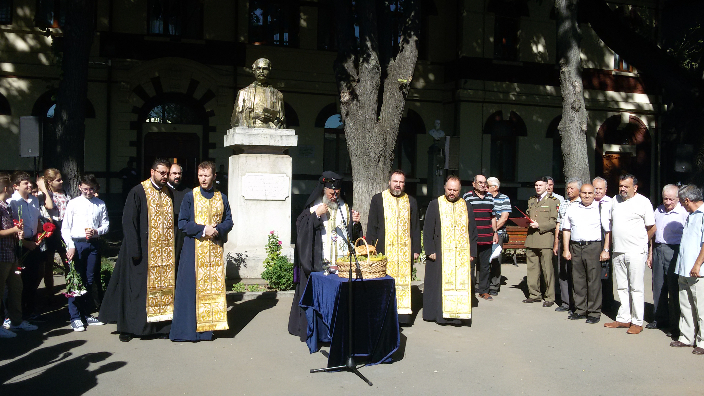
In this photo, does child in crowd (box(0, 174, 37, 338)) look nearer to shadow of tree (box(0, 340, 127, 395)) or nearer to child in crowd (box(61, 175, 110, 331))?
child in crowd (box(61, 175, 110, 331))

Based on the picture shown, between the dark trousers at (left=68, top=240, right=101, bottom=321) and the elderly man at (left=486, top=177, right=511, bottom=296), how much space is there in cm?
575

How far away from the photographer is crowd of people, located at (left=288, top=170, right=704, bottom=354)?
696 cm

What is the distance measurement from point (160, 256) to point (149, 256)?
12cm

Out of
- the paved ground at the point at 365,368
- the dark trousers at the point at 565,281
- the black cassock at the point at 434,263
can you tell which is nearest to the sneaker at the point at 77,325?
the paved ground at the point at 365,368

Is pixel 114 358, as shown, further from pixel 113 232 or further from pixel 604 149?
pixel 604 149

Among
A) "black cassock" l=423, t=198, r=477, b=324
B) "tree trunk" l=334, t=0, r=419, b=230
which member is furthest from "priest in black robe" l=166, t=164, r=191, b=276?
"tree trunk" l=334, t=0, r=419, b=230

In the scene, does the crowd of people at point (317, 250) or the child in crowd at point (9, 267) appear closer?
the child in crowd at point (9, 267)

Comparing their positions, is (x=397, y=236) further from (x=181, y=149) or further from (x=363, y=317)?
(x=181, y=149)

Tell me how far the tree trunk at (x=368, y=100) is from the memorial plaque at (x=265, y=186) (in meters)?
2.48

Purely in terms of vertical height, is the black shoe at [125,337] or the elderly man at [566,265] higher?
the elderly man at [566,265]

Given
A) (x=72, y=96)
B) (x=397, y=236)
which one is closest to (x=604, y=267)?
(x=397, y=236)

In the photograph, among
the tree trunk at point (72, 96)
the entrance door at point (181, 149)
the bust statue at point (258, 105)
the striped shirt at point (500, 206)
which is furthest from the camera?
the entrance door at point (181, 149)

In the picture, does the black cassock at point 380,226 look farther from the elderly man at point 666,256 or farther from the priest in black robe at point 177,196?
the elderly man at point 666,256

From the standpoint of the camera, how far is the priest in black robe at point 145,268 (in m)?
6.94
